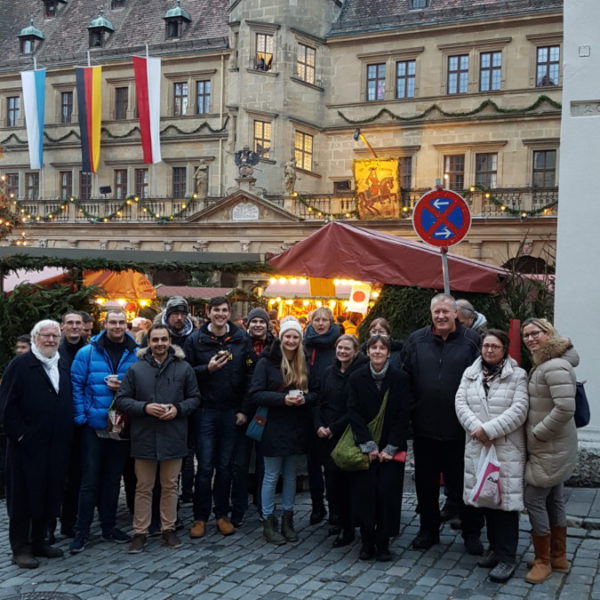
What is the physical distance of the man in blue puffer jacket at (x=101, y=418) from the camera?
23.4 feet

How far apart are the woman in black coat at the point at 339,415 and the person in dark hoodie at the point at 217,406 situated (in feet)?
2.63

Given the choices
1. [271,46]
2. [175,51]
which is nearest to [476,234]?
[271,46]

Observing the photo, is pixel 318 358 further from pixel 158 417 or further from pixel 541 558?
pixel 541 558

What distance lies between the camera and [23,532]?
21.9 ft

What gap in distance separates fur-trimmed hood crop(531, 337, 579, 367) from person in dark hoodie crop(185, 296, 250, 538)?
2742mm

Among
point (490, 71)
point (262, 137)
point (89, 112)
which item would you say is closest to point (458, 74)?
point (490, 71)

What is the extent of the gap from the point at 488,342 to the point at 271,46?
29.6 metres

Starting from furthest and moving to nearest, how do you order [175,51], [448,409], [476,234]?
1. [175,51]
2. [476,234]
3. [448,409]

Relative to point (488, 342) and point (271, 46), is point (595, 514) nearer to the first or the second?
point (488, 342)

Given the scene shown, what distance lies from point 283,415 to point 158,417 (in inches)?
43.9

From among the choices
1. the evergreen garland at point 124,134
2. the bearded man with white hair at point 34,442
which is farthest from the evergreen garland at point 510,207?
the bearded man with white hair at point 34,442

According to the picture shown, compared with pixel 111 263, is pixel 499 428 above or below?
below

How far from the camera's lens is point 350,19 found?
35.1 m

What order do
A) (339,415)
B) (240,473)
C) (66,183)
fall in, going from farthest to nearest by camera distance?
(66,183) < (240,473) < (339,415)
